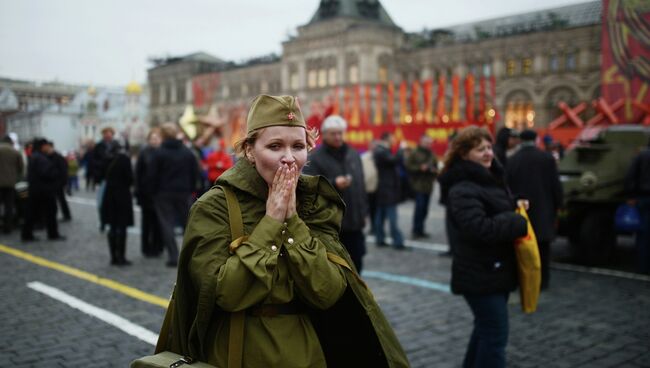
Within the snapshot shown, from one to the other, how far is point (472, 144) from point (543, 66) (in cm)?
4573

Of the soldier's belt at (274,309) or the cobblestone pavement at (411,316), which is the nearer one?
the soldier's belt at (274,309)

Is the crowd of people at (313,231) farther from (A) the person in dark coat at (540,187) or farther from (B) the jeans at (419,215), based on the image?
(B) the jeans at (419,215)

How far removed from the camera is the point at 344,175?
595 cm

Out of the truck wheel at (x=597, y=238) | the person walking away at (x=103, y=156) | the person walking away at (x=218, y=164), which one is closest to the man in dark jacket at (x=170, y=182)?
the person walking away at (x=218, y=164)

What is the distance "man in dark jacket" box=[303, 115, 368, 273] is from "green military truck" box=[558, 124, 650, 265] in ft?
13.3

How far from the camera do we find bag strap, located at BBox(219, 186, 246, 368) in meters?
2.01

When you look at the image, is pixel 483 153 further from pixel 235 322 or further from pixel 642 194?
pixel 642 194

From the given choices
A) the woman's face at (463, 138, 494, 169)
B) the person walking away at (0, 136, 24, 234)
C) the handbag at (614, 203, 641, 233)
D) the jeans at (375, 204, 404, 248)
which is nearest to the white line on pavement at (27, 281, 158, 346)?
the woman's face at (463, 138, 494, 169)

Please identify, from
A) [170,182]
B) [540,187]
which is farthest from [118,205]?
[540,187]

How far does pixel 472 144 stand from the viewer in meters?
3.85

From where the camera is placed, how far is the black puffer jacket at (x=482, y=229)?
142 inches

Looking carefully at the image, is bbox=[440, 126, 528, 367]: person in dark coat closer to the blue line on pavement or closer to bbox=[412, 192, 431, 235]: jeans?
the blue line on pavement

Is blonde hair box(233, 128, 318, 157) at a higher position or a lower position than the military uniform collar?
higher

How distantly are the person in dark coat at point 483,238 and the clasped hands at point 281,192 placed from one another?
1959 millimetres
